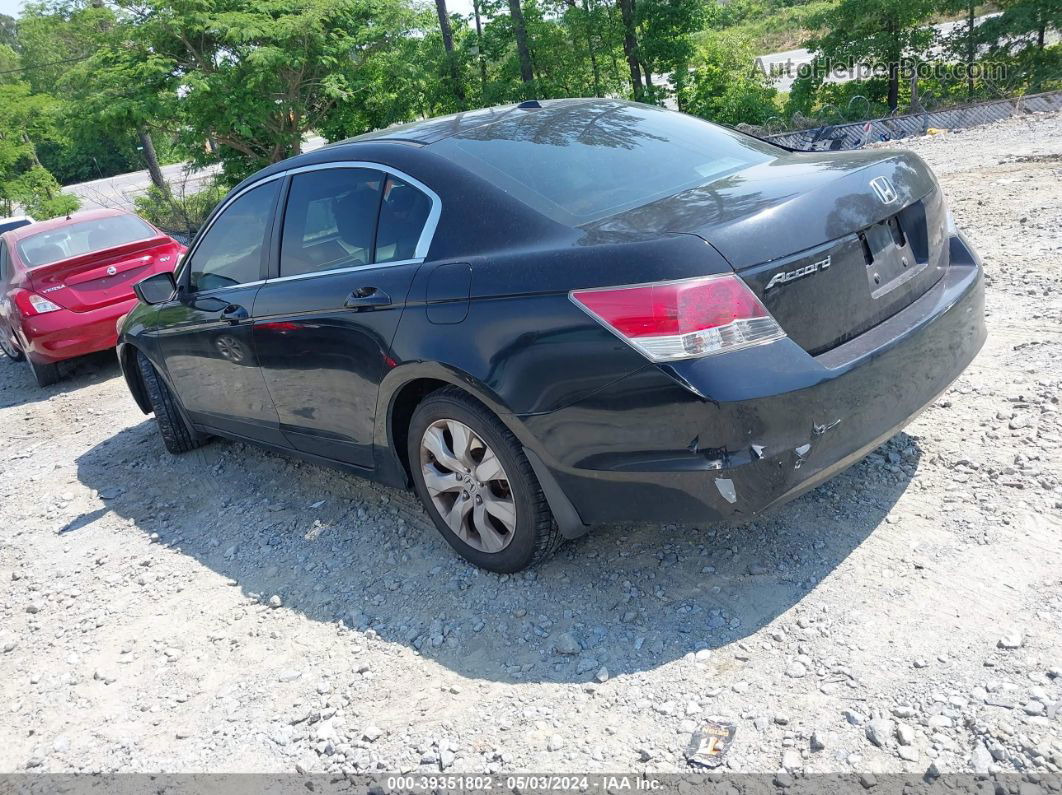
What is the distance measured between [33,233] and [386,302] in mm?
7711

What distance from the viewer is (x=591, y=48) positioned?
20.3 metres

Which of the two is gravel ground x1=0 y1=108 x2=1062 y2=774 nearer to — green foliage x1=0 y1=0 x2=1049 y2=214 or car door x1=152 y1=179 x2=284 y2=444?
car door x1=152 y1=179 x2=284 y2=444

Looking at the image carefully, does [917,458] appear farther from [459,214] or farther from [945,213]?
[459,214]

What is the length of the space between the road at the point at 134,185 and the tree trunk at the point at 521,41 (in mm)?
5242

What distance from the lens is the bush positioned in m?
21.6

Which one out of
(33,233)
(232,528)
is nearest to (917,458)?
(232,528)

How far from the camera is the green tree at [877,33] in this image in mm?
17094

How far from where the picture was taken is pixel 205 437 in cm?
579

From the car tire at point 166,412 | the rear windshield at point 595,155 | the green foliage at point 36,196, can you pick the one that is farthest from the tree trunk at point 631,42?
the rear windshield at point 595,155

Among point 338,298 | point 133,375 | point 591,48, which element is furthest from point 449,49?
point 338,298

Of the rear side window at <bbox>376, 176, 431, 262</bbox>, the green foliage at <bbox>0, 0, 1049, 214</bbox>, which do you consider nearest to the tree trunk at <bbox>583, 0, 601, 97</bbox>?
the green foliage at <bbox>0, 0, 1049, 214</bbox>

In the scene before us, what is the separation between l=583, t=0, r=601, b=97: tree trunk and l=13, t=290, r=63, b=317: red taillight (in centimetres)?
1450

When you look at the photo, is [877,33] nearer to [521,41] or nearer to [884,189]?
[521,41]

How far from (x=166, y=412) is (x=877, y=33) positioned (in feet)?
55.3
